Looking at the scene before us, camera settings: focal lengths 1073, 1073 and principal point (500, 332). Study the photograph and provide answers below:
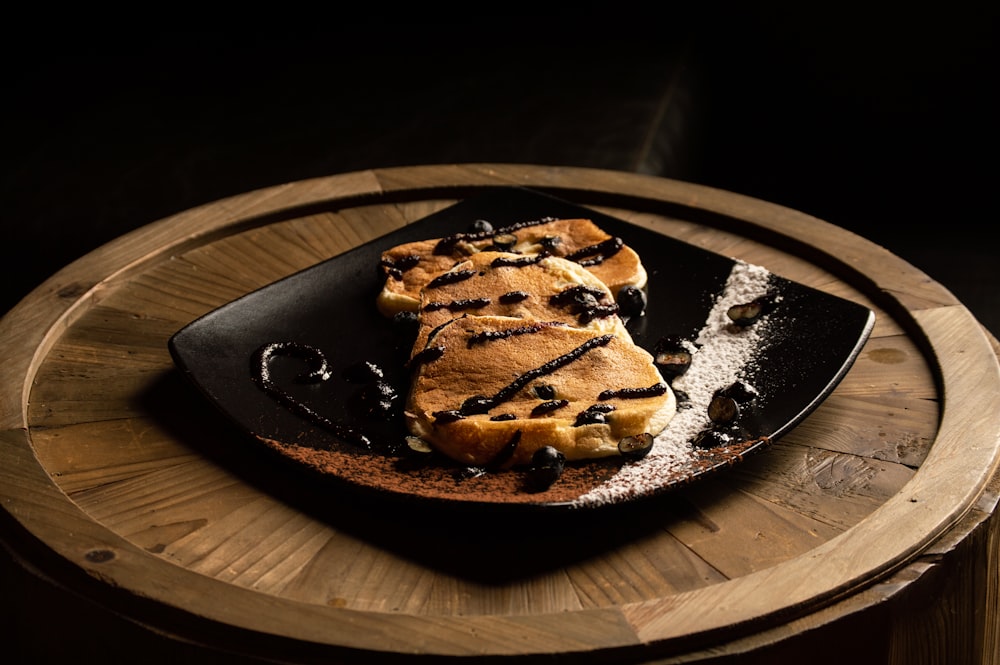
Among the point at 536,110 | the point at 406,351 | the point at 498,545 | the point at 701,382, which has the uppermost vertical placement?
the point at 536,110

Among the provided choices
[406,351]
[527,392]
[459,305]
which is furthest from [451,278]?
[527,392]

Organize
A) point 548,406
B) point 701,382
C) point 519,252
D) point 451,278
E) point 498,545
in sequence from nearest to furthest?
point 498,545
point 548,406
point 701,382
point 451,278
point 519,252

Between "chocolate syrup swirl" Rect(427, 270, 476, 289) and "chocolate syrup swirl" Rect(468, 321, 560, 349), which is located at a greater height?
"chocolate syrup swirl" Rect(427, 270, 476, 289)

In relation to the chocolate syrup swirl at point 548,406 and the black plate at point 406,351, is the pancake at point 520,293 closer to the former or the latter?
the black plate at point 406,351

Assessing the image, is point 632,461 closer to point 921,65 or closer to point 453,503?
point 453,503

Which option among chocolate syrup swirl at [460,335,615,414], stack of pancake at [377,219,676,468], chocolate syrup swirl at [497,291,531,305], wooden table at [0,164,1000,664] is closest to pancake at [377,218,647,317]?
stack of pancake at [377,219,676,468]

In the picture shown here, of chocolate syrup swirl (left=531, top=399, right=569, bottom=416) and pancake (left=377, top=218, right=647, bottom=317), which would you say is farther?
pancake (left=377, top=218, right=647, bottom=317)

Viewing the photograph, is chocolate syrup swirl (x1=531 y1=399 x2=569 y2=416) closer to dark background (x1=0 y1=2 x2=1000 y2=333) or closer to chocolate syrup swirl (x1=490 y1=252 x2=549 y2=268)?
chocolate syrup swirl (x1=490 y1=252 x2=549 y2=268)

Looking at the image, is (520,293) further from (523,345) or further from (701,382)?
(701,382)
